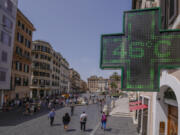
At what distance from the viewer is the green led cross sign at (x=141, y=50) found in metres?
2.24

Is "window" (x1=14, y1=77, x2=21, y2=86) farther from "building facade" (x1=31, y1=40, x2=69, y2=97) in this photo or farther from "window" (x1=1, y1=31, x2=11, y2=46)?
"building facade" (x1=31, y1=40, x2=69, y2=97)

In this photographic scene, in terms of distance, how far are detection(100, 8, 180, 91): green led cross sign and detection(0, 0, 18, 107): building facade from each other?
91.9ft

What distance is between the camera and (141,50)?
2322mm

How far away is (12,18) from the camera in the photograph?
2897cm

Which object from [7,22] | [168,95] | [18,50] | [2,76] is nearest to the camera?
[168,95]

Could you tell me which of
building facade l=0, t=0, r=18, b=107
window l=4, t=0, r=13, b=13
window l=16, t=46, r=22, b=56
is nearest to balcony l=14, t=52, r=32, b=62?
window l=16, t=46, r=22, b=56

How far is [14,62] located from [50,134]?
2500 cm

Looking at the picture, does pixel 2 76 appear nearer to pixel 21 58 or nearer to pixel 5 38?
pixel 5 38

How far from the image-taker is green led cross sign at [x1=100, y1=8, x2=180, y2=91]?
2242 mm

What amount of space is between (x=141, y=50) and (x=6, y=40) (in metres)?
30.0

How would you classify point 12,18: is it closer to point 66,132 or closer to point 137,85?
point 66,132

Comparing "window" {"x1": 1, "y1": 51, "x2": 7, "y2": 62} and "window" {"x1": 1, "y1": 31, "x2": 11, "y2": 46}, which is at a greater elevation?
"window" {"x1": 1, "y1": 31, "x2": 11, "y2": 46}

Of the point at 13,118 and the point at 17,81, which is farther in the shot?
the point at 17,81

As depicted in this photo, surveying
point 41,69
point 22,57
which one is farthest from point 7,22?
point 41,69
